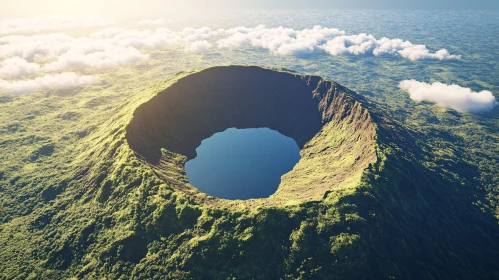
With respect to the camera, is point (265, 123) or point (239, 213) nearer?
point (239, 213)

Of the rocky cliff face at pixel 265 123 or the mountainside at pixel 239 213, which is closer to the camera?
the mountainside at pixel 239 213

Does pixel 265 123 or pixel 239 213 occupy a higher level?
pixel 239 213

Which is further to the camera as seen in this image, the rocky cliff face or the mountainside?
the rocky cliff face

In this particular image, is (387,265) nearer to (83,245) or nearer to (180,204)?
(180,204)

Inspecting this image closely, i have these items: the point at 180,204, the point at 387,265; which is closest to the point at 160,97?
the point at 180,204
